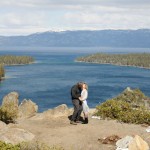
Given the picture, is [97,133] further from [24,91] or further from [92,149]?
[24,91]

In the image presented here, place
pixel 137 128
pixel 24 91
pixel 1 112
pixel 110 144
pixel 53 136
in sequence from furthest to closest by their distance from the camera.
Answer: pixel 24 91, pixel 1 112, pixel 137 128, pixel 53 136, pixel 110 144

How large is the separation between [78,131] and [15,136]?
4419 mm

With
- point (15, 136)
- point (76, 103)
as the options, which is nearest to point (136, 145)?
point (15, 136)

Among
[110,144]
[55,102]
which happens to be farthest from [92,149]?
[55,102]

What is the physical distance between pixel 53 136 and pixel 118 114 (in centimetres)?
718

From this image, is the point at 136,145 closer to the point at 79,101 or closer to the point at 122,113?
the point at 79,101

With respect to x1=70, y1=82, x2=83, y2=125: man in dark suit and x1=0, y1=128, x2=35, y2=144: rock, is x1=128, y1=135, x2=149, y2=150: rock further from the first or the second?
x1=70, y1=82, x2=83, y2=125: man in dark suit

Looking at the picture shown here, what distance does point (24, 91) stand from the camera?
129 m

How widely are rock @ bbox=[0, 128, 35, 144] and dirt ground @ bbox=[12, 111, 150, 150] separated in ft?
2.08

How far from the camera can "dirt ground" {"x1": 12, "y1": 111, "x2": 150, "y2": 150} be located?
22.3 metres

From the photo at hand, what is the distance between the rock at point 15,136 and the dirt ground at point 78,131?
2.08ft

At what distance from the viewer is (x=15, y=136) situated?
2250cm

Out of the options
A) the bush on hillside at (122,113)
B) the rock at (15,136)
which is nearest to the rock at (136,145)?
the rock at (15,136)

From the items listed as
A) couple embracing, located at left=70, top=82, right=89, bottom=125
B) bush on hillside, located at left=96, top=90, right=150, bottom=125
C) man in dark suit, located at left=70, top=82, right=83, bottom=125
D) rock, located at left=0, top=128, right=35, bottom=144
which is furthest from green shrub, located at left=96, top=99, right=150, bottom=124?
rock, located at left=0, top=128, right=35, bottom=144
